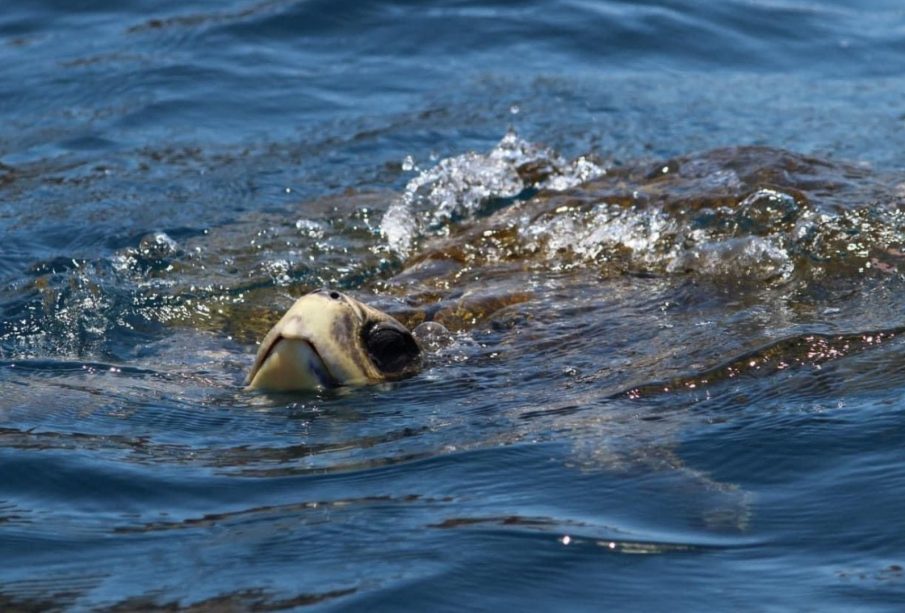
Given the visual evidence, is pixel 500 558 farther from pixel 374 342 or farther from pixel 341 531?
pixel 374 342

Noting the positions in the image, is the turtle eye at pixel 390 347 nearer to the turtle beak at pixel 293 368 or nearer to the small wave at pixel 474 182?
the turtle beak at pixel 293 368

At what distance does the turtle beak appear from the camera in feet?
12.2

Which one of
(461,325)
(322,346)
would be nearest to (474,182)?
(461,325)

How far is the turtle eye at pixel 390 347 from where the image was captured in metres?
3.89

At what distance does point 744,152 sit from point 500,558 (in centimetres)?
333

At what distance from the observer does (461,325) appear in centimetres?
445

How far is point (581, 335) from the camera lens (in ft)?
14.3

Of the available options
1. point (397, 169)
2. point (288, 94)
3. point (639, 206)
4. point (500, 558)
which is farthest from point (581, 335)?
point (288, 94)

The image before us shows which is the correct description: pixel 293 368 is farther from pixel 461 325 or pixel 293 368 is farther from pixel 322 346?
pixel 461 325

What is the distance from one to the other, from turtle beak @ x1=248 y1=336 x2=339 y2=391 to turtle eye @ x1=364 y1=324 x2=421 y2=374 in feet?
0.57

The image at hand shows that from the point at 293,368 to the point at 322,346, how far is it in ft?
0.35

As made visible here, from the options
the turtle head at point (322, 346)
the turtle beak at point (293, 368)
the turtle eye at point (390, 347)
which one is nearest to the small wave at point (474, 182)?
the turtle eye at point (390, 347)

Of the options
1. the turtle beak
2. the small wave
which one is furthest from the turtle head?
the small wave

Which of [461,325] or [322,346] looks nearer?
[322,346]
